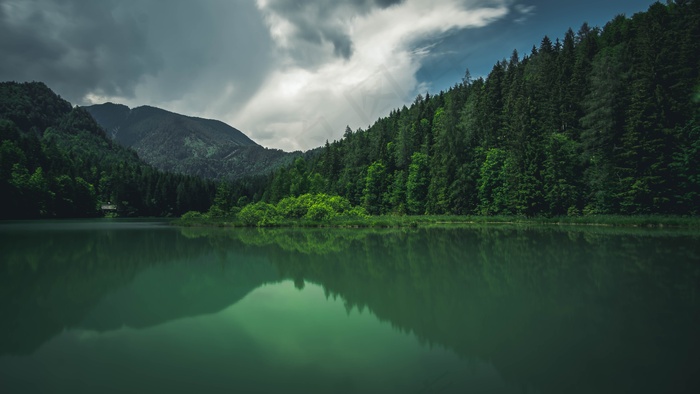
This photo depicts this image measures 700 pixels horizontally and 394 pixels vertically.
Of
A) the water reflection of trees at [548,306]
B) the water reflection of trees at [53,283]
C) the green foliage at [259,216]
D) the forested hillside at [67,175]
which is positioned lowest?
the water reflection of trees at [53,283]

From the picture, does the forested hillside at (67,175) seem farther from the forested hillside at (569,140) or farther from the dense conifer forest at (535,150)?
the forested hillside at (569,140)

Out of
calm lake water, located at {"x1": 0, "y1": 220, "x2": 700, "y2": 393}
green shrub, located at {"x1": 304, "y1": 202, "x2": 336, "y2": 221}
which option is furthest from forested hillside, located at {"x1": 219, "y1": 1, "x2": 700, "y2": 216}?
calm lake water, located at {"x1": 0, "y1": 220, "x2": 700, "y2": 393}

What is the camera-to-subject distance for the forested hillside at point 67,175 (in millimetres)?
67375

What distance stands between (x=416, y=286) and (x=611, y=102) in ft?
127

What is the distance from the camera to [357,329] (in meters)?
6.38

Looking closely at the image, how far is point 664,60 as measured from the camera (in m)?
35.0

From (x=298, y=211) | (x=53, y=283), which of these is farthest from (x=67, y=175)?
(x=53, y=283)

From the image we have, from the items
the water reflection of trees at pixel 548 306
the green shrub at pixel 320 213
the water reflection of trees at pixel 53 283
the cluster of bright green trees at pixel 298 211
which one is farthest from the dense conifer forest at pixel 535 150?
the water reflection of trees at pixel 53 283

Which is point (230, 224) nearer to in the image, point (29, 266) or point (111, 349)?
point (29, 266)

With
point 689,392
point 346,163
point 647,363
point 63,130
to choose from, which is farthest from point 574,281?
point 63,130

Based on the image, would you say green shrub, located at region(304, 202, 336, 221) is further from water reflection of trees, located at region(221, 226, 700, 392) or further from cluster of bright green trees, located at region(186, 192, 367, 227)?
water reflection of trees, located at region(221, 226, 700, 392)

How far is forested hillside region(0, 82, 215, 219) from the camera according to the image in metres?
67.4

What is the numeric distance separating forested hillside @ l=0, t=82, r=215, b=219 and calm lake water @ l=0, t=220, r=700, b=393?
7147cm

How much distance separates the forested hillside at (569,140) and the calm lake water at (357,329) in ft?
82.1
